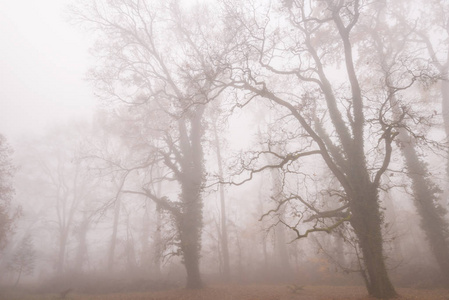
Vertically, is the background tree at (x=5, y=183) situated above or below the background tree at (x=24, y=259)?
above

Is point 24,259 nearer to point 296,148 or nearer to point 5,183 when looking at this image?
point 5,183

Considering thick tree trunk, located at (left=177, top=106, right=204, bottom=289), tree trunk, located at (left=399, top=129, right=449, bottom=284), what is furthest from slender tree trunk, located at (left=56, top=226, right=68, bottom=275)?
tree trunk, located at (left=399, top=129, right=449, bottom=284)

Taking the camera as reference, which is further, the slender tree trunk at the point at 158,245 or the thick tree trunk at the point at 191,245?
the thick tree trunk at the point at 191,245

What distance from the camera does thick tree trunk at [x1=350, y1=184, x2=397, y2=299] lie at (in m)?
7.88

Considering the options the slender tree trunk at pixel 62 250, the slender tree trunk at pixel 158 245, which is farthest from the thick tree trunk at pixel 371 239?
the slender tree trunk at pixel 62 250

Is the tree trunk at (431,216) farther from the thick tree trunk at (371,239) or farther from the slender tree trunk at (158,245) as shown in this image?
the slender tree trunk at (158,245)

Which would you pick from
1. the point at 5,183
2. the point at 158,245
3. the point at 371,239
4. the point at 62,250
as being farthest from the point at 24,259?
the point at 371,239

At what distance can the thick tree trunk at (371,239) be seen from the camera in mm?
7883

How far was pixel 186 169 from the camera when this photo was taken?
15023 millimetres

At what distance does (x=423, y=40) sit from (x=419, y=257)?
52.4 ft

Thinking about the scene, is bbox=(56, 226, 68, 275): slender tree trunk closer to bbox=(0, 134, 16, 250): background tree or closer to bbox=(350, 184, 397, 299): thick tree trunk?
bbox=(0, 134, 16, 250): background tree

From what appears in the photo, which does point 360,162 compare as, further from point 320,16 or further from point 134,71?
point 134,71

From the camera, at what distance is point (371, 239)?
321 inches

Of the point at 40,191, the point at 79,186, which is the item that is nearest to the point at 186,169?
the point at 79,186
